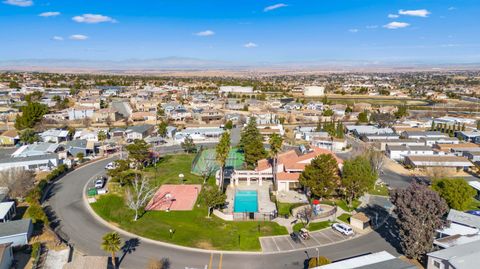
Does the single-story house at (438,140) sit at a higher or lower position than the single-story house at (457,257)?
lower

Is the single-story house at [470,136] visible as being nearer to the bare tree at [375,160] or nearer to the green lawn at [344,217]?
the bare tree at [375,160]

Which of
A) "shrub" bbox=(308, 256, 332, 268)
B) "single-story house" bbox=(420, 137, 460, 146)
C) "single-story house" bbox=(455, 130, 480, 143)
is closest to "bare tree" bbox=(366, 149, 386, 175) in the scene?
"single-story house" bbox=(420, 137, 460, 146)

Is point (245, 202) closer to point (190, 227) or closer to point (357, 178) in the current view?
point (190, 227)

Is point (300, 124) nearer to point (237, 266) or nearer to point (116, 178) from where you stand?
point (116, 178)

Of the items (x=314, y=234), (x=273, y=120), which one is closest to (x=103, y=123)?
(x=273, y=120)

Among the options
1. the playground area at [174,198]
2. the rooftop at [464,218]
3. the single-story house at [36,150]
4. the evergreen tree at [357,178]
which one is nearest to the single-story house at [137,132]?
the single-story house at [36,150]
